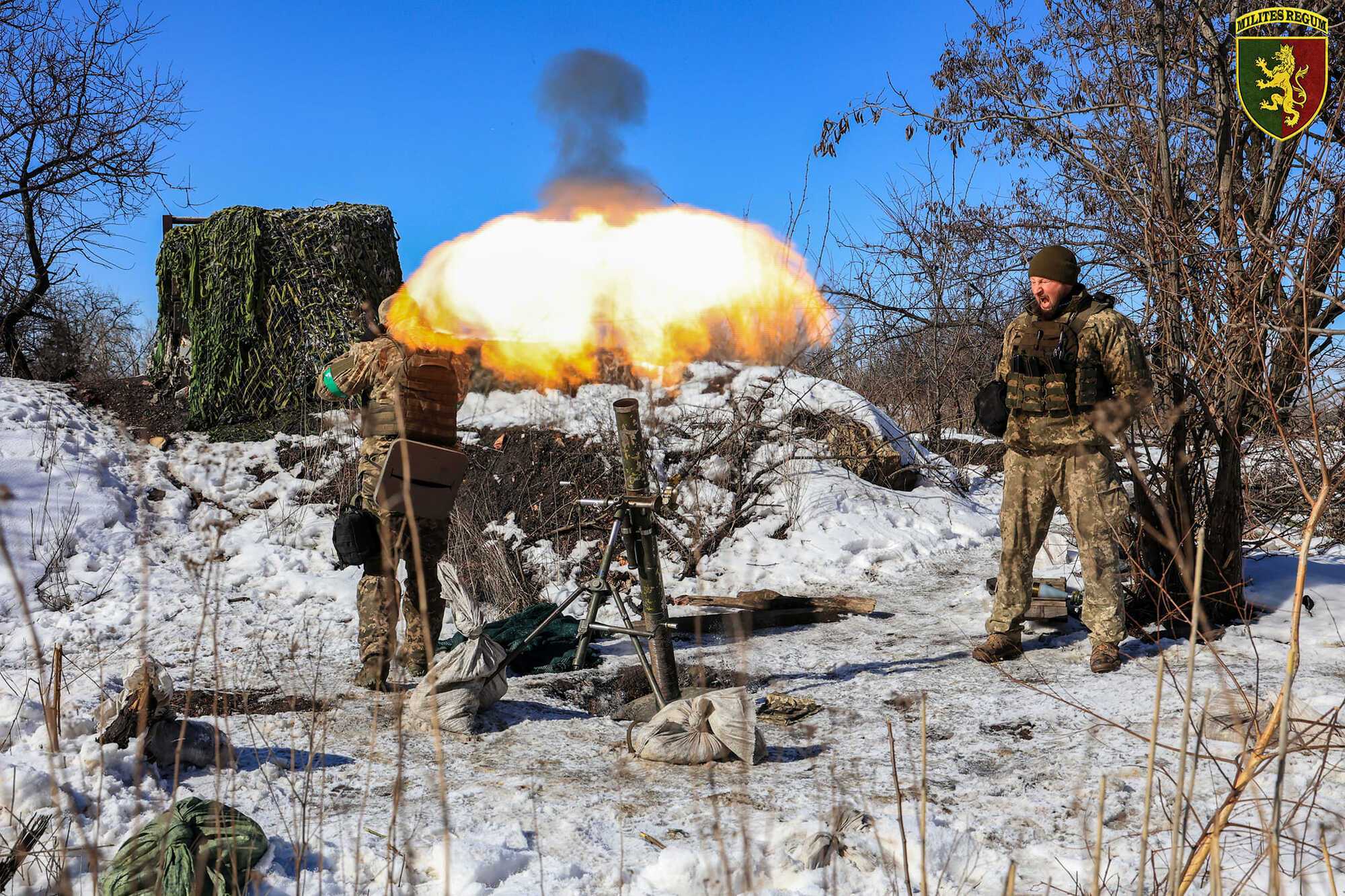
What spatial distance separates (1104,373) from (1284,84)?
255 cm

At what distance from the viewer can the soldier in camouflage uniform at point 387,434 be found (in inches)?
213

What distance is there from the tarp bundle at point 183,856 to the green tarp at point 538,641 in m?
2.52

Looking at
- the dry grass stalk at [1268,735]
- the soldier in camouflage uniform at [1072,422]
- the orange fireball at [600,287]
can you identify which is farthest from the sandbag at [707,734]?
the orange fireball at [600,287]

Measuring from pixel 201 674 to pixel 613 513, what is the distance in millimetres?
2840

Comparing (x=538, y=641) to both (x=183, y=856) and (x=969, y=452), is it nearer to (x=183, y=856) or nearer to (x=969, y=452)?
(x=183, y=856)

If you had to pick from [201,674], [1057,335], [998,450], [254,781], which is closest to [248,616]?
[201,674]

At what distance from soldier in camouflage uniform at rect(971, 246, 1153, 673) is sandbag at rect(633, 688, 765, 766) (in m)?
2.13

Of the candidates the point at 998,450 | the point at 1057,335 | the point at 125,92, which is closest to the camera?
the point at 1057,335

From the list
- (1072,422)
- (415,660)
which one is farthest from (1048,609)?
(415,660)

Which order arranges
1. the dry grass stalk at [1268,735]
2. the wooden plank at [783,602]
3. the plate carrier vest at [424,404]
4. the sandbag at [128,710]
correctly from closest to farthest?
the dry grass stalk at [1268,735], the sandbag at [128,710], the plate carrier vest at [424,404], the wooden plank at [783,602]

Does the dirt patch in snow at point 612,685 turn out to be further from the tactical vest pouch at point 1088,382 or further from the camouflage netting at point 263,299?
the camouflage netting at point 263,299

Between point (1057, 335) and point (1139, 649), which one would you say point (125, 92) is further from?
point (1139, 649)

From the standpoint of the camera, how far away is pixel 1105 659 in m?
5.24

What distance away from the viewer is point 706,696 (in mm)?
4195
